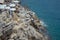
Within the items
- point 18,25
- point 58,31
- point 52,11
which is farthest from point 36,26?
point 52,11

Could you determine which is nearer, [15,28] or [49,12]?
[15,28]

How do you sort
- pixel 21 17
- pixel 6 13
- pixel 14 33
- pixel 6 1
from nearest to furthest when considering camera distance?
pixel 14 33 → pixel 6 13 → pixel 21 17 → pixel 6 1

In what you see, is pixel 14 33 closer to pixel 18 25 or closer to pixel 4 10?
pixel 18 25

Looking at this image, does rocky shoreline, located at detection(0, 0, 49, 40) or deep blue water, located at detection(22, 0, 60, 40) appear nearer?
rocky shoreline, located at detection(0, 0, 49, 40)

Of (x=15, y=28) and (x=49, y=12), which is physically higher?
(x=15, y=28)

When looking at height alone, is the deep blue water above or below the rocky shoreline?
below

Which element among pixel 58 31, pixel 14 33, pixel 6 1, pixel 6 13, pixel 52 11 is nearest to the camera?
pixel 14 33

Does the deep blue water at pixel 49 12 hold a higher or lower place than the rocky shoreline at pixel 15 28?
lower

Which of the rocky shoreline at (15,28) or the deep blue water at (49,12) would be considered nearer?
the rocky shoreline at (15,28)
